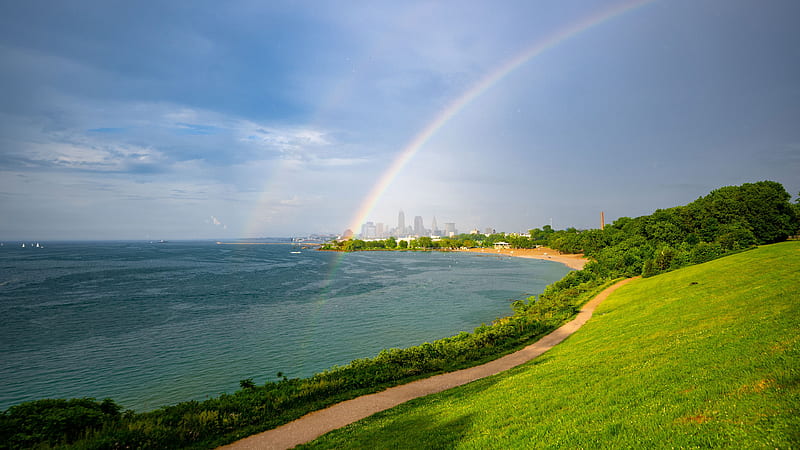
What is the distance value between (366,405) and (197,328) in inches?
1137

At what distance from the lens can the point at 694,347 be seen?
35.1 feet

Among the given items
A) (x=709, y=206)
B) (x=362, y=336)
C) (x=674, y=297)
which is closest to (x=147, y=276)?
(x=362, y=336)

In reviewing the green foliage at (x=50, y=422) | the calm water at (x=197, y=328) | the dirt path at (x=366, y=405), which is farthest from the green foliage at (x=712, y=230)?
the green foliage at (x=50, y=422)

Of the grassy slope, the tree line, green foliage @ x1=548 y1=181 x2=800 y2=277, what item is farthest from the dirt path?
green foliage @ x1=548 y1=181 x2=800 y2=277

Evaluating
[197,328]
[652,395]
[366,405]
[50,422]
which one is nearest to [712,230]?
[652,395]

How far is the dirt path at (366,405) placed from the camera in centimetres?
1180

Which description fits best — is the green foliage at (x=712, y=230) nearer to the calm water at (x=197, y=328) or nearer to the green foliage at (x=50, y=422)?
the calm water at (x=197, y=328)

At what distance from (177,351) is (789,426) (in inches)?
1342

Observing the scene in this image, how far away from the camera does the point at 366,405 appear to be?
1450cm

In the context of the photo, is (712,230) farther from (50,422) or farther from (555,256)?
(555,256)

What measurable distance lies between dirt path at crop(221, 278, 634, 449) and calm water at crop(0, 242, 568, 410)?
1016 centimetres

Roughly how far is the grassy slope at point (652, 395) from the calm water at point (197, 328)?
606 inches

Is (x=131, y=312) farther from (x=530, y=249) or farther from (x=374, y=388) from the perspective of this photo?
(x=530, y=249)

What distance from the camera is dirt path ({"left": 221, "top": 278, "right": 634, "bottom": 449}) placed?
11.8 m
